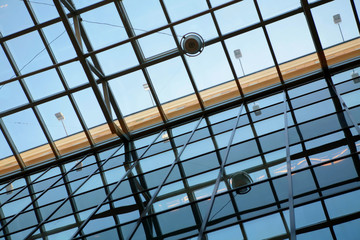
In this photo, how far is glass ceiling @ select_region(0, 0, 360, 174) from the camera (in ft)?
Result: 50.9

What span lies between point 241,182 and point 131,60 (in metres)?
8.13

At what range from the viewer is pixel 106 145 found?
16.8 metres

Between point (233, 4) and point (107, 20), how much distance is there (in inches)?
183

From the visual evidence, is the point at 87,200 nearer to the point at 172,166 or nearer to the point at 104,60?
the point at 172,166

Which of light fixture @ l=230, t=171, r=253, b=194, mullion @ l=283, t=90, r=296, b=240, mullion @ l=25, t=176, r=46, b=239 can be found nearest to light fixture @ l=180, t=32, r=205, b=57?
mullion @ l=283, t=90, r=296, b=240

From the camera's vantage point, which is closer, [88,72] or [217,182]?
[217,182]

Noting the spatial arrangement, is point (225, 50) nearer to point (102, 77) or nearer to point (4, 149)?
point (102, 77)

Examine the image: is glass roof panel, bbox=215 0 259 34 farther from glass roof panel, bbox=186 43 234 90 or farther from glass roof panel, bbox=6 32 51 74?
glass roof panel, bbox=6 32 51 74

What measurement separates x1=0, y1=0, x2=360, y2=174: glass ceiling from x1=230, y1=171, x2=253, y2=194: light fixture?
6782 mm

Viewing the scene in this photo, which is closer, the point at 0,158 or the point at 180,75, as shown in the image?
the point at 180,75

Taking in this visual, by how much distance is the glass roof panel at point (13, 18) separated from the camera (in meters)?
16.5

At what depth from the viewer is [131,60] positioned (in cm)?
1619

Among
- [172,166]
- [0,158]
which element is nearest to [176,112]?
[172,166]

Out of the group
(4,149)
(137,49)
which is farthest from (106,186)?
(4,149)
